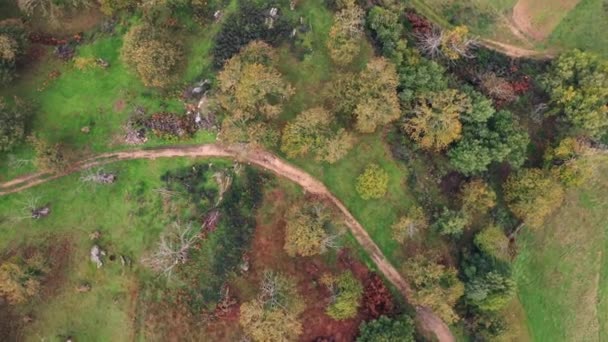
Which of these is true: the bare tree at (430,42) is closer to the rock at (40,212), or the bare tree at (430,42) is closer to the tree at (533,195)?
the tree at (533,195)

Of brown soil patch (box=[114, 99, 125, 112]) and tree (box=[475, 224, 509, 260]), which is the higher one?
tree (box=[475, 224, 509, 260])

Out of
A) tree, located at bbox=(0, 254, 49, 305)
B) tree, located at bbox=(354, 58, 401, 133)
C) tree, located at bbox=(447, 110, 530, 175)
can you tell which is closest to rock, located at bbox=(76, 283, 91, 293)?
tree, located at bbox=(0, 254, 49, 305)

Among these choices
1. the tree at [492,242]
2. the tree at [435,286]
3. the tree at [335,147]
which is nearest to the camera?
the tree at [435,286]

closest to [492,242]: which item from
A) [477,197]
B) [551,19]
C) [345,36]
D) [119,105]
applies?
[477,197]

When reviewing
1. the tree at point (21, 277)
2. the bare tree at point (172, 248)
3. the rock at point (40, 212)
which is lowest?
the tree at point (21, 277)

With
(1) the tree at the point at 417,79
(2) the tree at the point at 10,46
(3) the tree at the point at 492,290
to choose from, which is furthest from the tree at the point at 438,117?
(2) the tree at the point at 10,46

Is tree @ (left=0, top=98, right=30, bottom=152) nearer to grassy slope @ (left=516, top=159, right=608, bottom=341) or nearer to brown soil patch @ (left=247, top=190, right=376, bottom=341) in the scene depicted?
brown soil patch @ (left=247, top=190, right=376, bottom=341)
